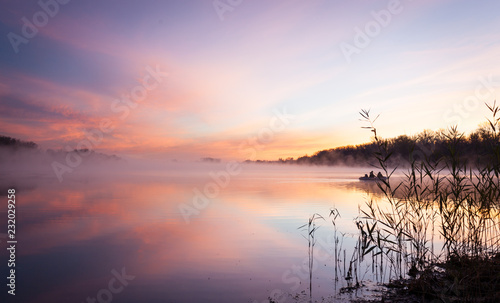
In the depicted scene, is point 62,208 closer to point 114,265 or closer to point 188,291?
point 114,265

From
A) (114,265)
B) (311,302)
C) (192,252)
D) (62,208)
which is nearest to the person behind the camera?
(311,302)

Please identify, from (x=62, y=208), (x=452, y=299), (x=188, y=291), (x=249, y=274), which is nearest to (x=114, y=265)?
(x=188, y=291)

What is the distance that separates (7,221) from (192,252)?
8921 millimetres

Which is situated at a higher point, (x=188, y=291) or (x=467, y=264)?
(x=467, y=264)

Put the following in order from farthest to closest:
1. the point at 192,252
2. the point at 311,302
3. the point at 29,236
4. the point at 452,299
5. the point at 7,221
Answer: the point at 7,221, the point at 29,236, the point at 192,252, the point at 311,302, the point at 452,299

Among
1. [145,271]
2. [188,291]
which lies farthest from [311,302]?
[145,271]

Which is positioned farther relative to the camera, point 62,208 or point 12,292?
point 62,208

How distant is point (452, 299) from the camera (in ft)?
16.2

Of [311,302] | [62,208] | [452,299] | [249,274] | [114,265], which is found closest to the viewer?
[452,299]

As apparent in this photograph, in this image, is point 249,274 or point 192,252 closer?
point 249,274

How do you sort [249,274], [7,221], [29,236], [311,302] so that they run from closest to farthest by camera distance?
[311,302] → [249,274] → [29,236] → [7,221]

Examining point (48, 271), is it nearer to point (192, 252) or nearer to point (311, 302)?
point (192, 252)

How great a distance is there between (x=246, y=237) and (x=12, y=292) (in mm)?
6739

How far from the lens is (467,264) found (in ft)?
20.8
